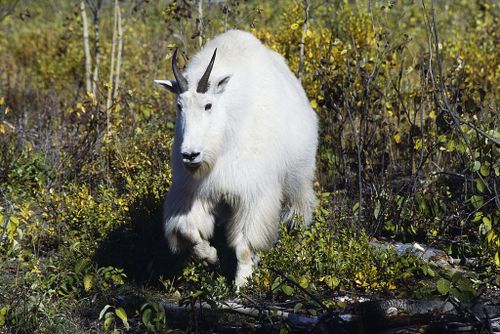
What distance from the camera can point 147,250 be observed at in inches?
255

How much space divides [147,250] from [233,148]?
4.45ft

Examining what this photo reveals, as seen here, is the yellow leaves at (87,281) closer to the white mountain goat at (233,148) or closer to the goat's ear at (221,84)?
the white mountain goat at (233,148)

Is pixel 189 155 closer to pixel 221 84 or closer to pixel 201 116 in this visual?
pixel 201 116

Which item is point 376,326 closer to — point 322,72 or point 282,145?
point 282,145

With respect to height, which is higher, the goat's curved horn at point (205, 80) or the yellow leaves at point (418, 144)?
the goat's curved horn at point (205, 80)

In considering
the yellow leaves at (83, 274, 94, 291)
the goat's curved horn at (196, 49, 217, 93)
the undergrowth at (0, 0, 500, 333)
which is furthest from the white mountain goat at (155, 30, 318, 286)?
the yellow leaves at (83, 274, 94, 291)

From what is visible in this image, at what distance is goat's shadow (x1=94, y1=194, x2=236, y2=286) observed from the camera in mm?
6215

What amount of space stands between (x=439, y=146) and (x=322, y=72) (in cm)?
120

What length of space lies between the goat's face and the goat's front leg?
0.39m

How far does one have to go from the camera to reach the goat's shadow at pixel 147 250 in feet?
20.4

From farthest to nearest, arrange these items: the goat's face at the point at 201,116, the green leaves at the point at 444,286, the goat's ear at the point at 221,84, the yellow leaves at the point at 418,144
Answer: the yellow leaves at the point at 418,144 < the goat's ear at the point at 221,84 < the goat's face at the point at 201,116 < the green leaves at the point at 444,286

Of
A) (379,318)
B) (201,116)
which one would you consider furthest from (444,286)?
(201,116)

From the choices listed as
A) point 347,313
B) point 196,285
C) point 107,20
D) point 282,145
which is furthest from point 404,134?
point 107,20

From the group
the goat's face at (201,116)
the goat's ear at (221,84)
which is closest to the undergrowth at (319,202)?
the goat's face at (201,116)
